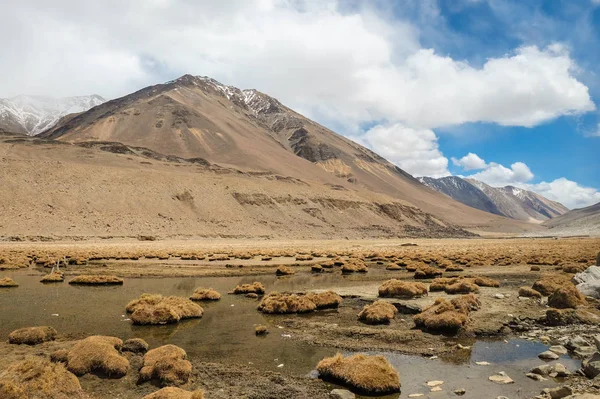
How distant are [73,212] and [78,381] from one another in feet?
278

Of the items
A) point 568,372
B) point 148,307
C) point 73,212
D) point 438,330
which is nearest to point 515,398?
point 568,372

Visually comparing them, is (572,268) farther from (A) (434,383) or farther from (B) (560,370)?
(A) (434,383)

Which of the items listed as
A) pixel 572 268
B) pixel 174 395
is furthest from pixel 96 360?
pixel 572 268

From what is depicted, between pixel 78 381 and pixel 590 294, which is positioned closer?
pixel 78 381

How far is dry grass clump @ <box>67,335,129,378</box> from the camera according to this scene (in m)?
10.9

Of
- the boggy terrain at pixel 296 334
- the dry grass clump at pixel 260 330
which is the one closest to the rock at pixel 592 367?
the boggy terrain at pixel 296 334

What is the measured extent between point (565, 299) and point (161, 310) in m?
18.5

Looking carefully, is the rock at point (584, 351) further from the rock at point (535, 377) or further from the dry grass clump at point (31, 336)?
→ the dry grass clump at point (31, 336)

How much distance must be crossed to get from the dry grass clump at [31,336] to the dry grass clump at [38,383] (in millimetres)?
4345

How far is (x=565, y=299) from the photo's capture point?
19266 mm

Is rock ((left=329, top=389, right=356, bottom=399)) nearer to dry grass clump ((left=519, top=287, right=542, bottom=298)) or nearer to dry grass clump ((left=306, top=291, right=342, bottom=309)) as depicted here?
dry grass clump ((left=306, top=291, right=342, bottom=309))

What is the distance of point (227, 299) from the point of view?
23.4m

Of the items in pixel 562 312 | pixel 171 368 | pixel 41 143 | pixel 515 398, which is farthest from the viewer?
pixel 41 143

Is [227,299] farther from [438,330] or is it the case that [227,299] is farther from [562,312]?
[562,312]
